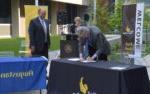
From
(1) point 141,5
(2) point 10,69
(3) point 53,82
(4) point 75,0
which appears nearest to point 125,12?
(1) point 141,5

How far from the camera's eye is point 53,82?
329 inches

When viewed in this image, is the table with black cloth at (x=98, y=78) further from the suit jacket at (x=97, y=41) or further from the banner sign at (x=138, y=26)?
the banner sign at (x=138, y=26)

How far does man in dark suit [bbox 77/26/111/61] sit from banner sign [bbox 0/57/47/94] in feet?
3.08

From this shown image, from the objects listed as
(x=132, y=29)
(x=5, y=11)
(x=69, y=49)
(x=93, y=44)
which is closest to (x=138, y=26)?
(x=132, y=29)

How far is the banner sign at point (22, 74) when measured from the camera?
9820 mm

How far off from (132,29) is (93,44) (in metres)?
5.15

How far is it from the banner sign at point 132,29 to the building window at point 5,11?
27.1m

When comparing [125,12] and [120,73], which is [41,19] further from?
[120,73]

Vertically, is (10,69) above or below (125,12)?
below

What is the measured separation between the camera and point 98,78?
23.7 feet

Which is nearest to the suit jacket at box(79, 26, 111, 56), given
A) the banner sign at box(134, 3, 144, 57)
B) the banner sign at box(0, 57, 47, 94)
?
the banner sign at box(0, 57, 47, 94)

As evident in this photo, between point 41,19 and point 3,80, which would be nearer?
point 3,80

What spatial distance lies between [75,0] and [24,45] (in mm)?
45981

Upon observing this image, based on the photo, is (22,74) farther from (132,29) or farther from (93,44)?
(132,29)
